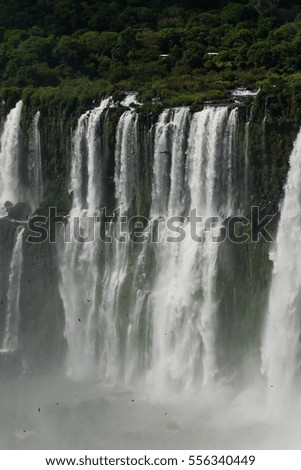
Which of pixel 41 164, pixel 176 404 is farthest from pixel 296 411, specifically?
pixel 41 164

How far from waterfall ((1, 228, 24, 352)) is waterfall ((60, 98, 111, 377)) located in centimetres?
249

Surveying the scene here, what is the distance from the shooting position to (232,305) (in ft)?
147

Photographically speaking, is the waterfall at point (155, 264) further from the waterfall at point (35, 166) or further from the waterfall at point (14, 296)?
the waterfall at point (14, 296)

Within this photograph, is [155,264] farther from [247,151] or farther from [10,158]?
[10,158]

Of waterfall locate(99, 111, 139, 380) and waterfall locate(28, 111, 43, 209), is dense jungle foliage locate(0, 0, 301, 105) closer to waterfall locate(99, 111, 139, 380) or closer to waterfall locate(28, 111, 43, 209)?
waterfall locate(28, 111, 43, 209)

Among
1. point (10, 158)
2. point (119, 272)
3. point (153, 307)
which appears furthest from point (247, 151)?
point (10, 158)

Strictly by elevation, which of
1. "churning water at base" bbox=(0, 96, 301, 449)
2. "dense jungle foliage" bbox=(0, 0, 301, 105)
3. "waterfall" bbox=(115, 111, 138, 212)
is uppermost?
"dense jungle foliage" bbox=(0, 0, 301, 105)

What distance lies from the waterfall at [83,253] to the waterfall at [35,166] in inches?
93.4

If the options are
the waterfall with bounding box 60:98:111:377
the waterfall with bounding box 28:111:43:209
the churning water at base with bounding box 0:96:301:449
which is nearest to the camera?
the churning water at base with bounding box 0:96:301:449

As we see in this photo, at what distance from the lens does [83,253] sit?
5044 centimetres

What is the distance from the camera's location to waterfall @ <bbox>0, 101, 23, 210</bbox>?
175 feet

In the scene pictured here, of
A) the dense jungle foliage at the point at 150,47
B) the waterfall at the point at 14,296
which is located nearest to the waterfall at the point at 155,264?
the waterfall at the point at 14,296

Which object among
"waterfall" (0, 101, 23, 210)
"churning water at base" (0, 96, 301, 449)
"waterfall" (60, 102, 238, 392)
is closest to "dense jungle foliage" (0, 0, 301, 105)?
"waterfall" (0, 101, 23, 210)

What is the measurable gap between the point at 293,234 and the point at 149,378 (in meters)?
10.3
